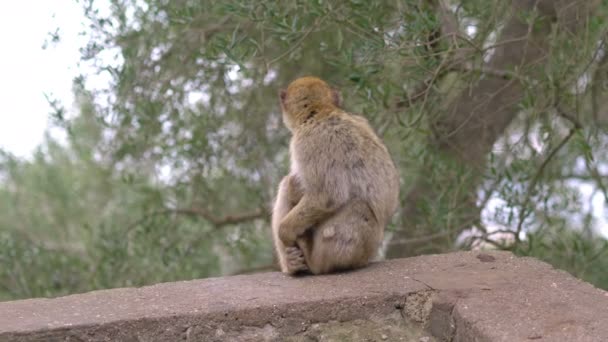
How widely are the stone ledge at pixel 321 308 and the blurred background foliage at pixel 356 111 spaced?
1.21 meters

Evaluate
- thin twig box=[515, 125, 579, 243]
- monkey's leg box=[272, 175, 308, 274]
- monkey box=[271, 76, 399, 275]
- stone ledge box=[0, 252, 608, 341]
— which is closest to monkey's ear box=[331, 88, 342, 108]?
monkey box=[271, 76, 399, 275]

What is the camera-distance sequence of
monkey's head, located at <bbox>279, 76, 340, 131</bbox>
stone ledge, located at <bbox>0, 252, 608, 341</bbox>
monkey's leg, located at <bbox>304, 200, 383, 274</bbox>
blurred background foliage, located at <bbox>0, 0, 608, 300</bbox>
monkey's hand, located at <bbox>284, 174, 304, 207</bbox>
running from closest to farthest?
1. stone ledge, located at <bbox>0, 252, 608, 341</bbox>
2. monkey's leg, located at <bbox>304, 200, 383, 274</bbox>
3. monkey's hand, located at <bbox>284, 174, 304, 207</bbox>
4. monkey's head, located at <bbox>279, 76, 340, 131</bbox>
5. blurred background foliage, located at <bbox>0, 0, 608, 300</bbox>

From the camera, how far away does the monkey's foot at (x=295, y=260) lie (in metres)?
3.91

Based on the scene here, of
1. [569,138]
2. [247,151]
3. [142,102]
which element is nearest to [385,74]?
[569,138]

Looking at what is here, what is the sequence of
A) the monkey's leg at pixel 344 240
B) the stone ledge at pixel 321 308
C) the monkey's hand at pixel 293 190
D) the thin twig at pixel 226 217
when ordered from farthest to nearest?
the thin twig at pixel 226 217 < the monkey's hand at pixel 293 190 < the monkey's leg at pixel 344 240 < the stone ledge at pixel 321 308

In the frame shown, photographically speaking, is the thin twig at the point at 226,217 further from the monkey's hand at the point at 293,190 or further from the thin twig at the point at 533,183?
the monkey's hand at the point at 293,190

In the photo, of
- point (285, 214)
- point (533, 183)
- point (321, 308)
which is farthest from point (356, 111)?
point (321, 308)

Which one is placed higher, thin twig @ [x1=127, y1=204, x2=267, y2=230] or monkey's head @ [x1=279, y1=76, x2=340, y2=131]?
monkey's head @ [x1=279, y1=76, x2=340, y2=131]

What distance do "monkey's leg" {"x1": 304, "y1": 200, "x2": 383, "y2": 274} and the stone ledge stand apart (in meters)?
0.14

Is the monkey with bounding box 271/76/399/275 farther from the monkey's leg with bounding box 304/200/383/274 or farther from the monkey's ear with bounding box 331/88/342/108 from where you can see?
the monkey's ear with bounding box 331/88/342/108

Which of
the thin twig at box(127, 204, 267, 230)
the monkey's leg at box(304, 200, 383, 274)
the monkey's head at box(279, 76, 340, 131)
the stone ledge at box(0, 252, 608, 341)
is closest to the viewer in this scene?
the stone ledge at box(0, 252, 608, 341)

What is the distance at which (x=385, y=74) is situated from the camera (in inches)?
195

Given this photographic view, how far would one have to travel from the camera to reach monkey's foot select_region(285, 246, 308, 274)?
12.8 feet

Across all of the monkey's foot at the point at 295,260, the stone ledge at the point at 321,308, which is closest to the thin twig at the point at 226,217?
the monkey's foot at the point at 295,260
